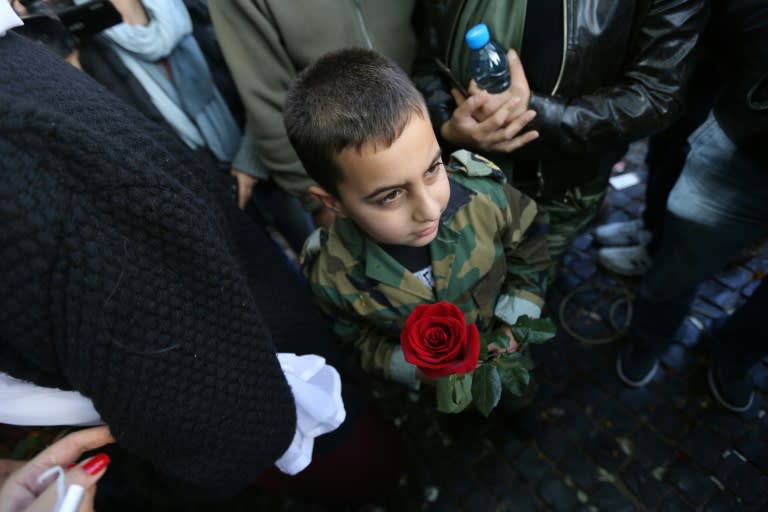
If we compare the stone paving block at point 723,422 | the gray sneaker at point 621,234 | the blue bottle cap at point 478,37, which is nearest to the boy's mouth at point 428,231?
the blue bottle cap at point 478,37

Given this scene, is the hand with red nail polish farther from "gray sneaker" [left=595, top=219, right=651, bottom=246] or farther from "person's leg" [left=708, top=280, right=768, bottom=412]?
"gray sneaker" [left=595, top=219, right=651, bottom=246]

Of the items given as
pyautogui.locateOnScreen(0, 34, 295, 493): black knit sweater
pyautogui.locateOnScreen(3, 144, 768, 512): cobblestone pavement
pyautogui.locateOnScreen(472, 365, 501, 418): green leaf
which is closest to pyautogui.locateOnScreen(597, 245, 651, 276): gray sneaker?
pyautogui.locateOnScreen(3, 144, 768, 512): cobblestone pavement

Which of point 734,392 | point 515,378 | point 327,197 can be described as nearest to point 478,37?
point 327,197

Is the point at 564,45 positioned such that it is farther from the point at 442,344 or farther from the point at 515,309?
the point at 442,344

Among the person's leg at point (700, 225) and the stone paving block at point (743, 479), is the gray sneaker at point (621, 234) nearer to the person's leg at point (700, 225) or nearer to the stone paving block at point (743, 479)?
the person's leg at point (700, 225)

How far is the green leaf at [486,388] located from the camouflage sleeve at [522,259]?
71 cm

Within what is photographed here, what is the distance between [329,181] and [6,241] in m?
0.88

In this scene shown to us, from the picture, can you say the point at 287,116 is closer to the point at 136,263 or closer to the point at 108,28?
the point at 136,263

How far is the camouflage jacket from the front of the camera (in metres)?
1.67

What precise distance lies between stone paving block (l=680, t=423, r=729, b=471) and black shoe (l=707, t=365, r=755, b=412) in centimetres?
21

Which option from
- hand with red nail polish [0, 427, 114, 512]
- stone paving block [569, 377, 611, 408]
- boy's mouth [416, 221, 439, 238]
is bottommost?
stone paving block [569, 377, 611, 408]

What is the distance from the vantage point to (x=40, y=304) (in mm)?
784

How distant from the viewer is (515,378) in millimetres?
1141

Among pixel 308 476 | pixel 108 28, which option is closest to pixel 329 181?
pixel 308 476
